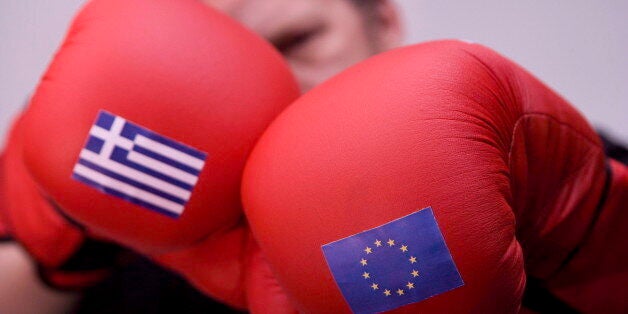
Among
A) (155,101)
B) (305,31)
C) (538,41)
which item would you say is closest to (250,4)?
(305,31)

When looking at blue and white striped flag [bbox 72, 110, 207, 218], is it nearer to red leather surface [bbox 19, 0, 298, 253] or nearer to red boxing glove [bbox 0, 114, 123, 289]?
red leather surface [bbox 19, 0, 298, 253]

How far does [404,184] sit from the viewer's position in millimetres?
371

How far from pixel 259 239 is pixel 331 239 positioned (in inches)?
3.4

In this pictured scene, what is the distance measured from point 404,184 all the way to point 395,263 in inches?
2.6

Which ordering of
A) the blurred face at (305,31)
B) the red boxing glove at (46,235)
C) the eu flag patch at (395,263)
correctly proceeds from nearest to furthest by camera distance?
the eu flag patch at (395,263), the red boxing glove at (46,235), the blurred face at (305,31)

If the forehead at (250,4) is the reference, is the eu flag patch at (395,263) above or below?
below

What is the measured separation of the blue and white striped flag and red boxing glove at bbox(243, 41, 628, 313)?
69 millimetres

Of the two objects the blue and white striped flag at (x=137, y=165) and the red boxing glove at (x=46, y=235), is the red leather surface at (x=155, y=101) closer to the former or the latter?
the blue and white striped flag at (x=137, y=165)

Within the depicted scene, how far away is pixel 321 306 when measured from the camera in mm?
397

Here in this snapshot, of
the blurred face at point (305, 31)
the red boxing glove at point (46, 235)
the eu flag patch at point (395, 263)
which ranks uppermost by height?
the blurred face at point (305, 31)

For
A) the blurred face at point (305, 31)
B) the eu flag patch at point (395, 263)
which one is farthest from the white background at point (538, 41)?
the eu flag patch at point (395, 263)

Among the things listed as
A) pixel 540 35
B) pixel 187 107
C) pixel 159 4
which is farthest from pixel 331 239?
pixel 540 35

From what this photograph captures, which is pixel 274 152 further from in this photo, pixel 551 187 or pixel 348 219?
pixel 551 187

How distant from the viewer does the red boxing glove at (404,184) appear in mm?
369
